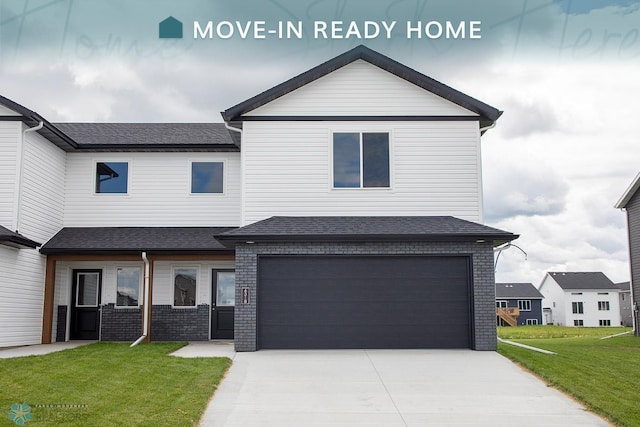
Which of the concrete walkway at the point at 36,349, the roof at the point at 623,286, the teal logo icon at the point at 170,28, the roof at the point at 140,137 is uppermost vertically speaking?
the teal logo icon at the point at 170,28

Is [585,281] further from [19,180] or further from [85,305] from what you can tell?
[19,180]

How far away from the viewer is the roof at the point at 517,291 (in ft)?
209

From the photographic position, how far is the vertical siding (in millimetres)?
24266

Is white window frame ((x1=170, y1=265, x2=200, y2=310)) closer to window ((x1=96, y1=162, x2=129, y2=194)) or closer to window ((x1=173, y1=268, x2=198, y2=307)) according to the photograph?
window ((x1=173, y1=268, x2=198, y2=307))

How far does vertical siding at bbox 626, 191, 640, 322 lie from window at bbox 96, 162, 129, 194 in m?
17.8

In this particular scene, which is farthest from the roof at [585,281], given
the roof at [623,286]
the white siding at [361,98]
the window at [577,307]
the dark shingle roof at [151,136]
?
the white siding at [361,98]

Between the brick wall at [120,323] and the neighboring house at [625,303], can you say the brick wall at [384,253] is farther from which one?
the neighboring house at [625,303]

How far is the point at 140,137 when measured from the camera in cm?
1872

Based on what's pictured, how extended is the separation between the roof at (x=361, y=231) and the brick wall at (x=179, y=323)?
3.88 metres

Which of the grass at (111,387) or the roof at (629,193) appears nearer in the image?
the grass at (111,387)

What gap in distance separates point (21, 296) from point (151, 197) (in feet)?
13.7

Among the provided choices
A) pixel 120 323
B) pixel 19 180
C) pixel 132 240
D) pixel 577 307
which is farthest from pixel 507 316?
pixel 19 180

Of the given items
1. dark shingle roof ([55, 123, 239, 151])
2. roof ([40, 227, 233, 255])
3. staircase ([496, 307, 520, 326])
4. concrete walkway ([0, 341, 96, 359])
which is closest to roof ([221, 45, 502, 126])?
dark shingle roof ([55, 123, 239, 151])

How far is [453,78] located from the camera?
16516 millimetres
